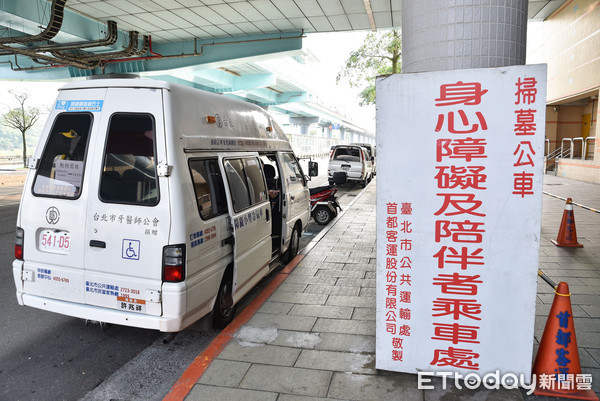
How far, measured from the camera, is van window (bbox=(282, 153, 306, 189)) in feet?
20.9

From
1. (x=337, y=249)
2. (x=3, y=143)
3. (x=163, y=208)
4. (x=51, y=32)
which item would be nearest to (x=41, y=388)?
(x=163, y=208)

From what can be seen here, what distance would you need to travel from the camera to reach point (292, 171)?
22.0ft

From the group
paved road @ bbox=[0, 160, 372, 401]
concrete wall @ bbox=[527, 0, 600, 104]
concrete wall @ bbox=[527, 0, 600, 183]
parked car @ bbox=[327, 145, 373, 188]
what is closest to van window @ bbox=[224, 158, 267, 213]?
paved road @ bbox=[0, 160, 372, 401]

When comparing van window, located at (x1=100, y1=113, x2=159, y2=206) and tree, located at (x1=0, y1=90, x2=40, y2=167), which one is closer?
van window, located at (x1=100, y1=113, x2=159, y2=206)

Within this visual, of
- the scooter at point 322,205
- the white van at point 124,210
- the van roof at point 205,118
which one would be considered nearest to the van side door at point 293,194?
the van roof at point 205,118

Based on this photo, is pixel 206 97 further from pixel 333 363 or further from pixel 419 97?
pixel 333 363

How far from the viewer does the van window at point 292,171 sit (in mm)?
6359

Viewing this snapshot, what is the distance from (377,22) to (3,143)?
78.2 meters

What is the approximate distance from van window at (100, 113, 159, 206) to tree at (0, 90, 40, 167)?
3620cm

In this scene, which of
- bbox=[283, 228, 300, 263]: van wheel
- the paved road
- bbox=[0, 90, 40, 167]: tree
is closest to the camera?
the paved road

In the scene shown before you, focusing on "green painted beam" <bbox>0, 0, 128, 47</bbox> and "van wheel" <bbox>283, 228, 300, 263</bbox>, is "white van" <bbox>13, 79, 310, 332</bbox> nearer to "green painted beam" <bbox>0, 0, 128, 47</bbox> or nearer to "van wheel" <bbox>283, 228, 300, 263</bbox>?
"van wheel" <bbox>283, 228, 300, 263</bbox>

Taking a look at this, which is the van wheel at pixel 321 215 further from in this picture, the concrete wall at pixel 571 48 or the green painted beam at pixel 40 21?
the concrete wall at pixel 571 48

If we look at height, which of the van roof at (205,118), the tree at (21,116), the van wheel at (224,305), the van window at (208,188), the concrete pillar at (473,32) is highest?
the tree at (21,116)

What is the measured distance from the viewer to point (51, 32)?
405 inches
